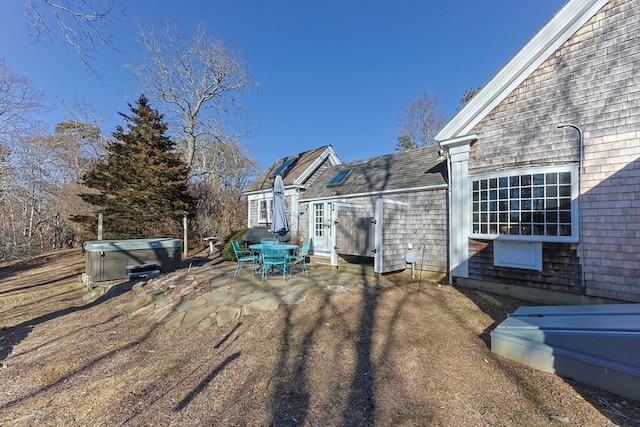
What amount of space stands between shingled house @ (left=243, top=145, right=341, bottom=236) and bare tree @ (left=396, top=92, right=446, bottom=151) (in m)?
15.6

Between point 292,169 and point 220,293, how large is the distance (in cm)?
968

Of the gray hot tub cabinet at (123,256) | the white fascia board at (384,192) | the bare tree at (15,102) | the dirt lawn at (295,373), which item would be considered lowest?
the dirt lawn at (295,373)

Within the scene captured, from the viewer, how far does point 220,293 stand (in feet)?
20.6

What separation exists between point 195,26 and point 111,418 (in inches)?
895

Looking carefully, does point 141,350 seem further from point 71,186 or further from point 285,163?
point 71,186

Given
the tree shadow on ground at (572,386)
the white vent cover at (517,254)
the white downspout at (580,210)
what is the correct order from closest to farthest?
the tree shadow on ground at (572,386)
the white downspout at (580,210)
the white vent cover at (517,254)

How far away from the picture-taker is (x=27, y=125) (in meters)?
12.5

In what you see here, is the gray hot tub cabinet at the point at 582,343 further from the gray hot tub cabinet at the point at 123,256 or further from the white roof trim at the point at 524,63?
the gray hot tub cabinet at the point at 123,256

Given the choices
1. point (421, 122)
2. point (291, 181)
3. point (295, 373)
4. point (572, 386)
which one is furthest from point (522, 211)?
point (421, 122)

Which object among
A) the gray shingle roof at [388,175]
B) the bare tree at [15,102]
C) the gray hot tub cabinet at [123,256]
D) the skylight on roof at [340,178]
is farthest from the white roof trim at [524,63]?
the bare tree at [15,102]

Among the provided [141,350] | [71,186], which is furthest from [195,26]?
[141,350]

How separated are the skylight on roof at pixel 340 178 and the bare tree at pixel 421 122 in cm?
1703

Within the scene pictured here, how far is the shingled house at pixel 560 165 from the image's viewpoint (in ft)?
18.1

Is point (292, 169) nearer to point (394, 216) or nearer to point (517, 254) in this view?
point (394, 216)
